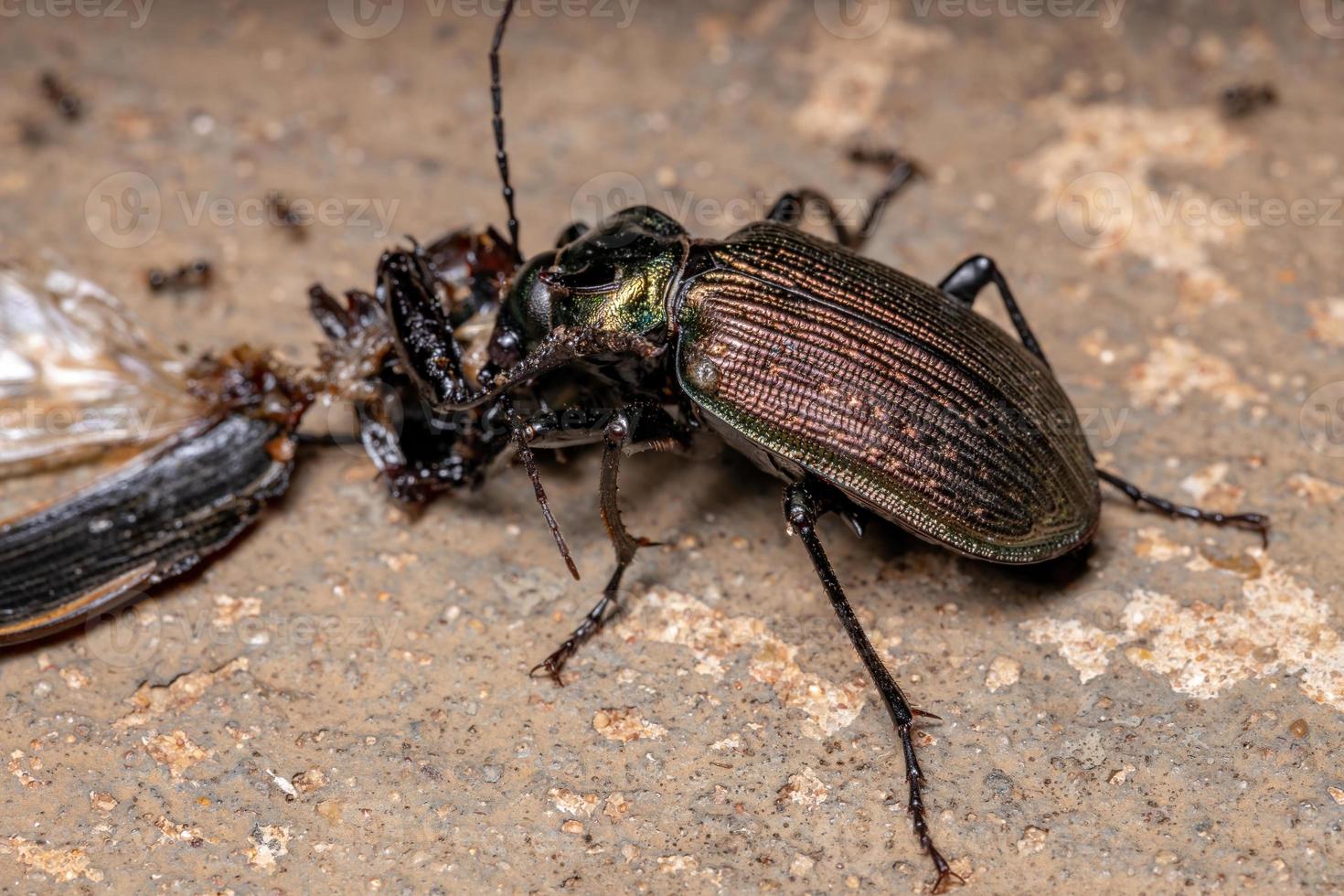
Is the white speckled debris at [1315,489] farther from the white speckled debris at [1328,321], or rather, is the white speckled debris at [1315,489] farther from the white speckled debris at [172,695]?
the white speckled debris at [172,695]

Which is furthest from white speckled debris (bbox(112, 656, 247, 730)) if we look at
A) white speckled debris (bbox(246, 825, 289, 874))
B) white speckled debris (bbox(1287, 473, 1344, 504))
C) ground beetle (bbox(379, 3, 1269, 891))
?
white speckled debris (bbox(1287, 473, 1344, 504))

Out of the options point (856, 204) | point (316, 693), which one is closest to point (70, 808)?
point (316, 693)

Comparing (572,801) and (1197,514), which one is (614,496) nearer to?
(572,801)

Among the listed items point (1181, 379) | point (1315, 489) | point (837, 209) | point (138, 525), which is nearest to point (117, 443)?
point (138, 525)

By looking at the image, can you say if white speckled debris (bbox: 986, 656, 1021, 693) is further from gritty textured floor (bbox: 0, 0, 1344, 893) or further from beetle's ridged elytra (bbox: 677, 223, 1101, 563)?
beetle's ridged elytra (bbox: 677, 223, 1101, 563)

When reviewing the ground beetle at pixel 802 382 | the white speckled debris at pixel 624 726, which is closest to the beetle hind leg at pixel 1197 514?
the ground beetle at pixel 802 382

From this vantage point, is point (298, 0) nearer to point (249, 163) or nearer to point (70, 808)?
point (249, 163)
